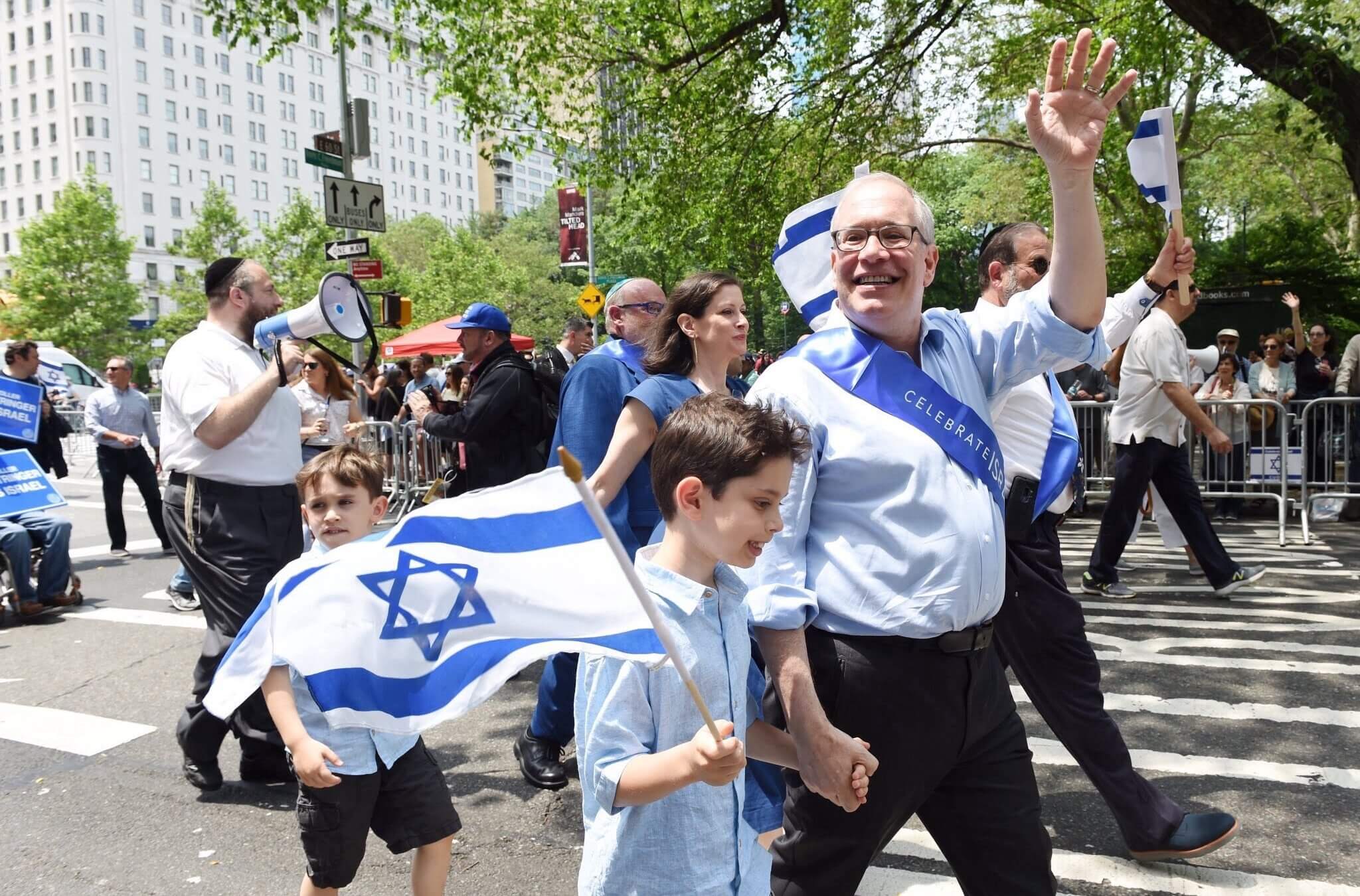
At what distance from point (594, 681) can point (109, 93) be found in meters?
109

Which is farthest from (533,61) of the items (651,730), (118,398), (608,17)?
(651,730)

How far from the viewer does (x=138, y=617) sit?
7996 mm

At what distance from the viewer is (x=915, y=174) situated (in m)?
16.2

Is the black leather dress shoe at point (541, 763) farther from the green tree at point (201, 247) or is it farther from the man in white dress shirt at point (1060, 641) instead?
the green tree at point (201, 247)

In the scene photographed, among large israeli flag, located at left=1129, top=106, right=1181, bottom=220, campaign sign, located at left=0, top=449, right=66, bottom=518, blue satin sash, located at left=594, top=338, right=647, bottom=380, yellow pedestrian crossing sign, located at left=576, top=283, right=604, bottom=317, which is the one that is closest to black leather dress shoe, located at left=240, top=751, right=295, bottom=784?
blue satin sash, located at left=594, top=338, right=647, bottom=380

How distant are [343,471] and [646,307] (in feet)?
6.94

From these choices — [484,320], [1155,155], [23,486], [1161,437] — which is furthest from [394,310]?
[1155,155]

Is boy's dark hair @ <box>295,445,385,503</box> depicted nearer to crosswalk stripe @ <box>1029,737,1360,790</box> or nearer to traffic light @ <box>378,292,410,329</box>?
crosswalk stripe @ <box>1029,737,1360,790</box>

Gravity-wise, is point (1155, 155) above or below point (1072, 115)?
above

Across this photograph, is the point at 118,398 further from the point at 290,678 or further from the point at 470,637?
the point at 470,637

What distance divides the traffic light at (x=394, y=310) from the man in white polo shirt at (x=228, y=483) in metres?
10.7

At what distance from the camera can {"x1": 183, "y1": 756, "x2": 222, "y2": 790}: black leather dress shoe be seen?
447 centimetres

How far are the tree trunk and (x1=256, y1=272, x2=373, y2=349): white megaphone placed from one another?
6783 millimetres

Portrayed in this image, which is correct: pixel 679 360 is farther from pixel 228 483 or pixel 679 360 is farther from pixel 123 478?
pixel 123 478
